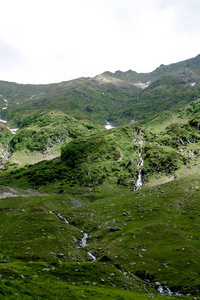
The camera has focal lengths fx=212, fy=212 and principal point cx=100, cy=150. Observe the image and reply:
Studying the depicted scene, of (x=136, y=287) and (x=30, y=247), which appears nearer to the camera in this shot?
(x=136, y=287)

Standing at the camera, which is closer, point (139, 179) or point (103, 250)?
point (103, 250)

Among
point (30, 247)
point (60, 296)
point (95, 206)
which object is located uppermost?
point (60, 296)

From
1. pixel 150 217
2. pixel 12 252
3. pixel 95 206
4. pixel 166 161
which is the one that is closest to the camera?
pixel 12 252

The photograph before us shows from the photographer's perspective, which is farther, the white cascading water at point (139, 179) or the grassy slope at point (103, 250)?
the white cascading water at point (139, 179)

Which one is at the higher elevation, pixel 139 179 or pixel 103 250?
pixel 103 250

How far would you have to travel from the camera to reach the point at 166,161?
175 m

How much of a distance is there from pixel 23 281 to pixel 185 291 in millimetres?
23665

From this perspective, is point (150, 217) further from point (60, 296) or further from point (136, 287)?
point (60, 296)

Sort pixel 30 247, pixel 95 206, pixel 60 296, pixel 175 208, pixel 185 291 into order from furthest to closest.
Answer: pixel 95 206, pixel 175 208, pixel 30 247, pixel 185 291, pixel 60 296

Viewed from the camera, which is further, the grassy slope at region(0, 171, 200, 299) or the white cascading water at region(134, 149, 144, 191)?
the white cascading water at region(134, 149, 144, 191)

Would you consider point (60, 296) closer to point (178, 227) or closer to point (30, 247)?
point (30, 247)

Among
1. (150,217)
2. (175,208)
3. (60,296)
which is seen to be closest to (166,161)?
(175,208)

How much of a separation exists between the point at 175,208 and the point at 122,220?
77.4 ft

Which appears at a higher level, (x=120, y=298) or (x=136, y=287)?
(x=120, y=298)
